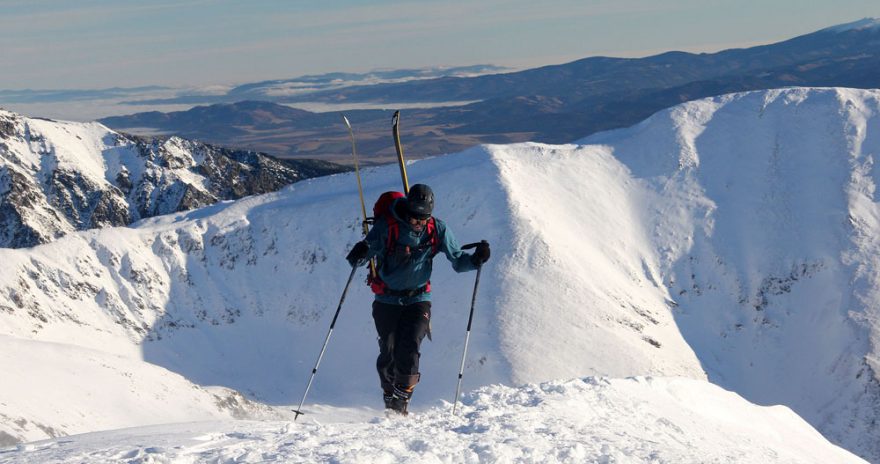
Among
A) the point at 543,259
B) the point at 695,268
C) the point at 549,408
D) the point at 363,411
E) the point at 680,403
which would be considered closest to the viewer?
the point at 549,408

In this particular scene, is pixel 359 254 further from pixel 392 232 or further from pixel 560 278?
pixel 560 278

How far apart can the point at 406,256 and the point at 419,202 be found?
1.21m

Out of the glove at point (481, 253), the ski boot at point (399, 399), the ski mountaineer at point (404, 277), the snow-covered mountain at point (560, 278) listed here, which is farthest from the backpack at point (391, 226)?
the snow-covered mountain at point (560, 278)

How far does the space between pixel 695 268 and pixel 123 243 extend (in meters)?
63.2

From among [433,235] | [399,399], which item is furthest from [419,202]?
[399,399]

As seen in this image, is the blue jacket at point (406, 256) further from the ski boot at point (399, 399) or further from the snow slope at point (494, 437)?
the snow slope at point (494, 437)

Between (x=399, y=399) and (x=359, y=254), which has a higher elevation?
(x=359, y=254)

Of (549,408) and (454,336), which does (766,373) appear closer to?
(454,336)

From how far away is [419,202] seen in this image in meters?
15.6

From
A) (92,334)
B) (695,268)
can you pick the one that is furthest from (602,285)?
(92,334)

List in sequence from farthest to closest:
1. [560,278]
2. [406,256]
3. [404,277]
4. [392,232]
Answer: [560,278], [404,277], [406,256], [392,232]

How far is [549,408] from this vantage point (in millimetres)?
16750

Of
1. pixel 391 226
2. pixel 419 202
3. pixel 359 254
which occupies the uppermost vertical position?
pixel 419 202

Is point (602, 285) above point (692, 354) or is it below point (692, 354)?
above
